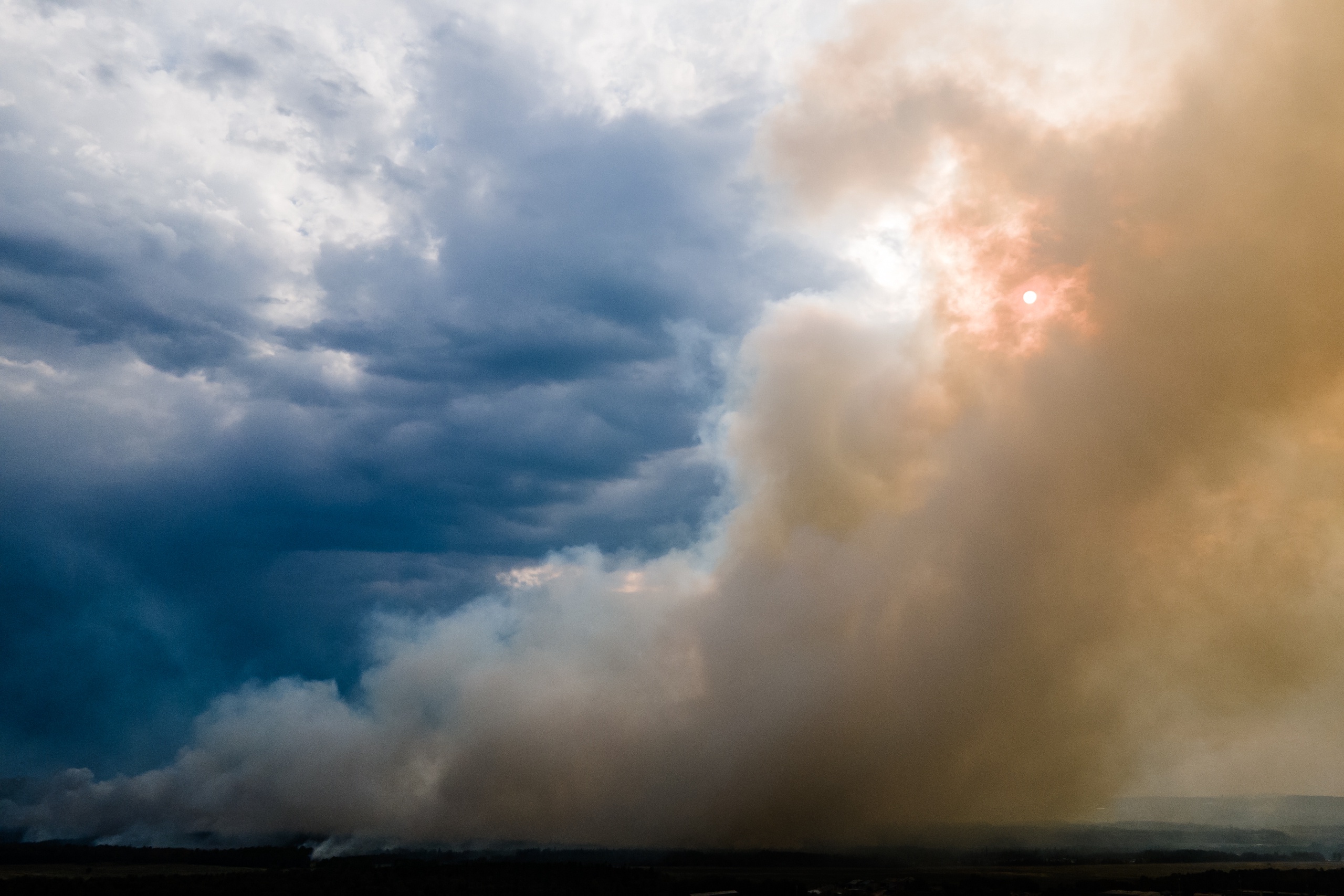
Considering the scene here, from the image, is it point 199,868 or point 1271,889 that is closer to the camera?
point 1271,889

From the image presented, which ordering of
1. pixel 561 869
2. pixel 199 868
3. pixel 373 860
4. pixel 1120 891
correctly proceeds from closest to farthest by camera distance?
pixel 1120 891 → pixel 561 869 → pixel 199 868 → pixel 373 860

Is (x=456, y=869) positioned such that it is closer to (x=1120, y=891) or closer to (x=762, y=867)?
(x=762, y=867)

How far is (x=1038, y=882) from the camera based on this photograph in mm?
146375

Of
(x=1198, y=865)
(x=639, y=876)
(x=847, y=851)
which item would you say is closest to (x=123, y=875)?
(x=639, y=876)

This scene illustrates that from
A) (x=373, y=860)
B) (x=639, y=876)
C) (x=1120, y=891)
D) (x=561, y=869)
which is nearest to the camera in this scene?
(x=1120, y=891)

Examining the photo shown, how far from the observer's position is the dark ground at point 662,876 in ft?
452

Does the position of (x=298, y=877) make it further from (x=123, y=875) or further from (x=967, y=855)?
(x=967, y=855)

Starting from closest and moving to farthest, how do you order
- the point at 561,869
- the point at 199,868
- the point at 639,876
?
the point at 639,876 < the point at 561,869 < the point at 199,868

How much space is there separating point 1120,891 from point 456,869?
120 metres

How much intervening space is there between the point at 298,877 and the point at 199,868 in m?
38.2

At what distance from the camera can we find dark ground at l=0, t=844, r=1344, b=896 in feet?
452

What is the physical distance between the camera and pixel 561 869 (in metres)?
165

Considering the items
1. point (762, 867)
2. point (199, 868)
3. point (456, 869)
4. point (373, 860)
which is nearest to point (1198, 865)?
point (762, 867)

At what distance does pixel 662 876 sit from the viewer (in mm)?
153625
